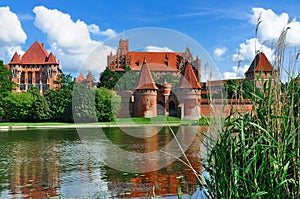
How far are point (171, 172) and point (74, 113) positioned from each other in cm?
3149

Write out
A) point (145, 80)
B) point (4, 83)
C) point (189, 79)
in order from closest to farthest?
point (145, 80) → point (189, 79) → point (4, 83)

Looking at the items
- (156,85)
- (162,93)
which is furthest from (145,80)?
(162,93)

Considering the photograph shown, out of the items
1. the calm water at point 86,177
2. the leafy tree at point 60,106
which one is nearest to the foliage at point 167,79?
the leafy tree at point 60,106

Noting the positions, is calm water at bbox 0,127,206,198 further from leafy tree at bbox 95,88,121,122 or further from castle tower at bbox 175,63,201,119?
castle tower at bbox 175,63,201,119

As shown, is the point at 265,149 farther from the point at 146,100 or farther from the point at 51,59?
the point at 51,59

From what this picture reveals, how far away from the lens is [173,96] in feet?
157

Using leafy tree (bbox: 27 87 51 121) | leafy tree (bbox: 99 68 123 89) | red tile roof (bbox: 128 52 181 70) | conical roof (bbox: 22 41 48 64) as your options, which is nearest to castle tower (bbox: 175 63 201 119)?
red tile roof (bbox: 128 52 181 70)

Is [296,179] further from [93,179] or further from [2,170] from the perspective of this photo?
[2,170]

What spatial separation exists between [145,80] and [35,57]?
3008 centimetres

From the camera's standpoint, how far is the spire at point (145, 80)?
38263 millimetres

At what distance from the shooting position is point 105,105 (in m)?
39.5

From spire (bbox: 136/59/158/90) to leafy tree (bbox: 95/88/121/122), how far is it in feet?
11.2

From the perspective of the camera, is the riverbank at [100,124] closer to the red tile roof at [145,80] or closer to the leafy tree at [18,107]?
the red tile roof at [145,80]

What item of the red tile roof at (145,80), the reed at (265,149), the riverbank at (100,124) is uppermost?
the red tile roof at (145,80)
